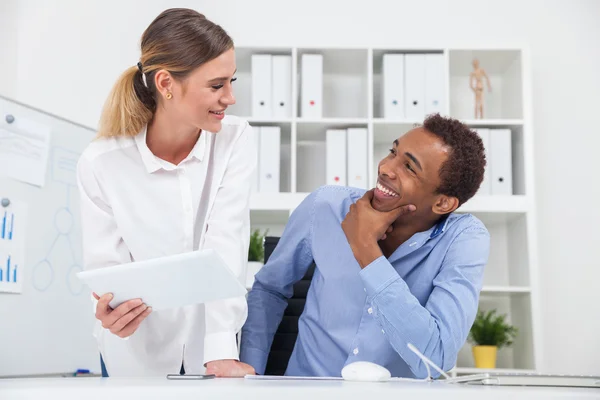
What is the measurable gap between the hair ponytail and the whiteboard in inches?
42.9

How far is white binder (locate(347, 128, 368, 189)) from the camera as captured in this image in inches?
131

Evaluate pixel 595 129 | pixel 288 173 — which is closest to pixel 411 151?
pixel 288 173

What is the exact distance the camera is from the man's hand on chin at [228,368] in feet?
4.65

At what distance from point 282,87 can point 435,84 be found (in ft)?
2.28

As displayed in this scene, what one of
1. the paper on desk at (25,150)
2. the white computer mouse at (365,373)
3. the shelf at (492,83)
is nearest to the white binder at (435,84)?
the shelf at (492,83)

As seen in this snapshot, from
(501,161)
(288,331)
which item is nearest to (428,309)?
(288,331)

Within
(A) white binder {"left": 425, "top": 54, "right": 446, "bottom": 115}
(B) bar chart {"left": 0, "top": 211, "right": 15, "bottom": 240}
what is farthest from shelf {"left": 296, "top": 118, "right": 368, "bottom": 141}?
(B) bar chart {"left": 0, "top": 211, "right": 15, "bottom": 240}

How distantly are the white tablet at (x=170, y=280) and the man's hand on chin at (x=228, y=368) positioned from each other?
22 centimetres

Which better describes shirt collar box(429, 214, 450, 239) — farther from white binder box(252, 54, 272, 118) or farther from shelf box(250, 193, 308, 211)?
white binder box(252, 54, 272, 118)

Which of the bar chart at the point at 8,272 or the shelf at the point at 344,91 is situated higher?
the shelf at the point at 344,91

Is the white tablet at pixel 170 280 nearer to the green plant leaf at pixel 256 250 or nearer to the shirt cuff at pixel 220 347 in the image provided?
the shirt cuff at pixel 220 347

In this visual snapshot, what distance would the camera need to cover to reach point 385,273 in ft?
4.70

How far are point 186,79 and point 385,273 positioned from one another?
569 mm

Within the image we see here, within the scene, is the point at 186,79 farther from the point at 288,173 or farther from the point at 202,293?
the point at 288,173
